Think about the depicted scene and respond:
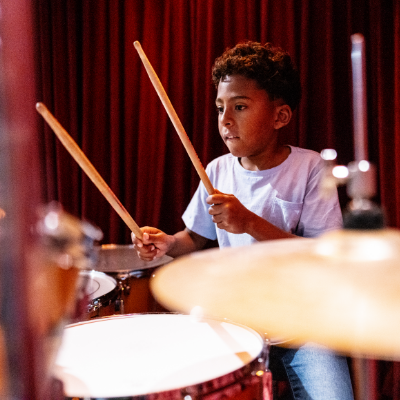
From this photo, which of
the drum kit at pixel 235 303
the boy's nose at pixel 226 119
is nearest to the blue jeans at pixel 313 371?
the drum kit at pixel 235 303

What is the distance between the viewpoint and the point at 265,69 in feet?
3.46

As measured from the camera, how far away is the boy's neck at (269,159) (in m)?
1.14

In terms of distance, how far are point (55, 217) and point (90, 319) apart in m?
0.57

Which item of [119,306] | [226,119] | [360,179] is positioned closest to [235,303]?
[360,179]

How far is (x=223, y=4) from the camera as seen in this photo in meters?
1.35

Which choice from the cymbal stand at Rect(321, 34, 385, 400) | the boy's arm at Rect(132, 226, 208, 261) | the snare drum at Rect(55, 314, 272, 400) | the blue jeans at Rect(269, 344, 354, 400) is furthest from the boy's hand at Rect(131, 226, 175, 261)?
the cymbal stand at Rect(321, 34, 385, 400)

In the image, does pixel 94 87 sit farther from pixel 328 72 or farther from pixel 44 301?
pixel 44 301

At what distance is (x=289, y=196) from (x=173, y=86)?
62 cm

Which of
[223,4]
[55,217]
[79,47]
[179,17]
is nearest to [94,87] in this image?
[79,47]

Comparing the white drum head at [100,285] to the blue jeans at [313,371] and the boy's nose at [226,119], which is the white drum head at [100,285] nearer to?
the blue jeans at [313,371]

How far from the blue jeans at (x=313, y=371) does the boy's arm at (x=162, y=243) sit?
1.20 feet

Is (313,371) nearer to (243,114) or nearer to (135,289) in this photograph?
(135,289)

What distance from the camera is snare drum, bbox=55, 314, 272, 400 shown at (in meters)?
0.51

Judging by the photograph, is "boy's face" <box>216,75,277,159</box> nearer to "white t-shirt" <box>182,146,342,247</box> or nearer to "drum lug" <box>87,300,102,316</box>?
"white t-shirt" <box>182,146,342,247</box>
